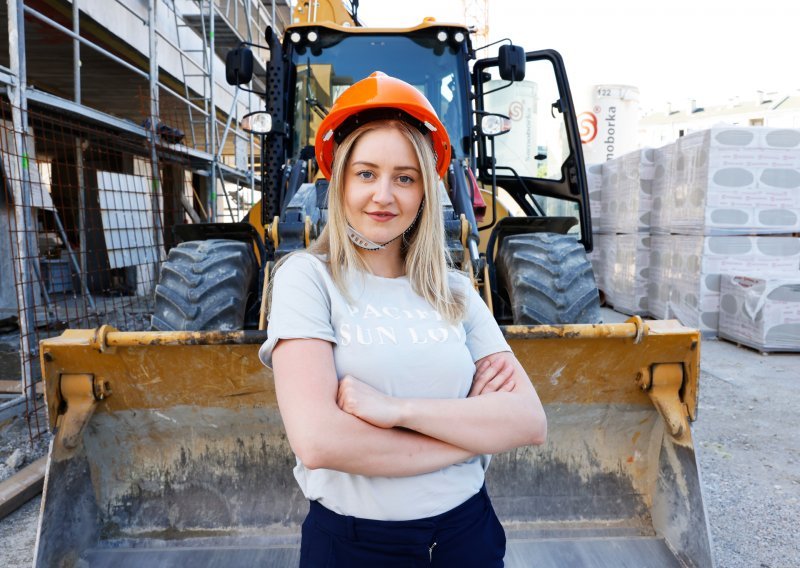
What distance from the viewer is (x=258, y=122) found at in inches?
164

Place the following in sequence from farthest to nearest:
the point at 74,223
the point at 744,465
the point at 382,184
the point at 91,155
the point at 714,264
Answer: the point at 91,155
the point at 74,223
the point at 714,264
the point at 744,465
the point at 382,184

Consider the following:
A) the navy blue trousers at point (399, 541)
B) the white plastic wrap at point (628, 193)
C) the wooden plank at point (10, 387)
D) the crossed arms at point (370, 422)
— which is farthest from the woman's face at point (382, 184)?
the white plastic wrap at point (628, 193)

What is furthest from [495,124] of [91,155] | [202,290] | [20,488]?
[91,155]

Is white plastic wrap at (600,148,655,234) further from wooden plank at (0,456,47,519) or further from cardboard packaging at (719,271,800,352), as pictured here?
wooden plank at (0,456,47,519)

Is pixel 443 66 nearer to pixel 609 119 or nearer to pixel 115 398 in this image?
pixel 115 398

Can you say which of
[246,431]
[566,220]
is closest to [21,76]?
[246,431]

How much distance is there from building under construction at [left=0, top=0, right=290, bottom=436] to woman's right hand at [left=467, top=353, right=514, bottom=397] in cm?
418

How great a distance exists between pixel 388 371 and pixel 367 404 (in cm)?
11

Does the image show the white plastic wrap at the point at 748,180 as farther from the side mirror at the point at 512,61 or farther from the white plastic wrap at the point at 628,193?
the side mirror at the point at 512,61

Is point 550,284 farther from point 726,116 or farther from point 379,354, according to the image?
point 726,116

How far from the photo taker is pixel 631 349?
2.84 metres

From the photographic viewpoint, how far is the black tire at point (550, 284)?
136 inches

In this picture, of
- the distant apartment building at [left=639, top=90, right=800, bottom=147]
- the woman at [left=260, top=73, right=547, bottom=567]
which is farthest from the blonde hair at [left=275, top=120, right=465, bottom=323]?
the distant apartment building at [left=639, top=90, right=800, bottom=147]

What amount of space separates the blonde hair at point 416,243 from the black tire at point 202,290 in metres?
1.96
